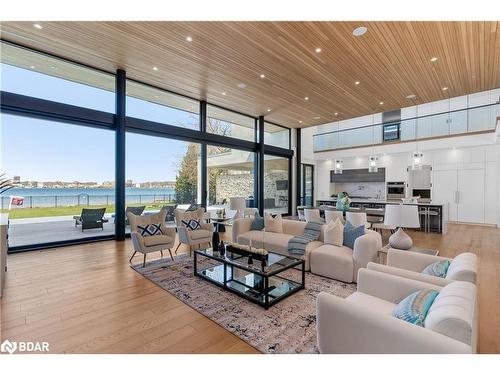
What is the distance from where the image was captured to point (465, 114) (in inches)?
334

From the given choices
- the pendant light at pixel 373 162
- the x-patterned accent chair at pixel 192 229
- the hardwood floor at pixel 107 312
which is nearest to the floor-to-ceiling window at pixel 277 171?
the pendant light at pixel 373 162

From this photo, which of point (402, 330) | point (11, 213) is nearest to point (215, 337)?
point (402, 330)

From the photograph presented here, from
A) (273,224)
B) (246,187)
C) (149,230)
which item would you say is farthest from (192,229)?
(246,187)

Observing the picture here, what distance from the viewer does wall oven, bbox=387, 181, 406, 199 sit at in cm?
1009

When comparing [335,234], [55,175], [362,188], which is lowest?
[335,234]

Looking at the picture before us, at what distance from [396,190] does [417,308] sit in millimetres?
10136

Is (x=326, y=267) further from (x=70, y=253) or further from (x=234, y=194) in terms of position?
(x=234, y=194)

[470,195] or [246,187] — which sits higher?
[246,187]

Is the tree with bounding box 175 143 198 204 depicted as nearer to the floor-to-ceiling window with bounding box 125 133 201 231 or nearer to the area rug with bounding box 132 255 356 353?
the floor-to-ceiling window with bounding box 125 133 201 231

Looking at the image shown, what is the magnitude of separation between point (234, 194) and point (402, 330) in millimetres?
7571

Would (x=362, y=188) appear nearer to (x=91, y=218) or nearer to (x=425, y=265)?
(x=425, y=265)

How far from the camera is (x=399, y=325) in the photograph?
1355mm

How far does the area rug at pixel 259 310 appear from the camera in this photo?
2.11m

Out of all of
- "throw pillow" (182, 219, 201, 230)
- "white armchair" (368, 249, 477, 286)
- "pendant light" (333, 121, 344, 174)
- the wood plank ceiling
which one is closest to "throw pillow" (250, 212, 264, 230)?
"throw pillow" (182, 219, 201, 230)
